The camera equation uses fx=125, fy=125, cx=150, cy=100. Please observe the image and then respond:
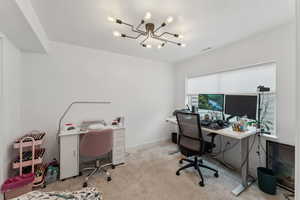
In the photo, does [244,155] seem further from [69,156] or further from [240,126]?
[69,156]

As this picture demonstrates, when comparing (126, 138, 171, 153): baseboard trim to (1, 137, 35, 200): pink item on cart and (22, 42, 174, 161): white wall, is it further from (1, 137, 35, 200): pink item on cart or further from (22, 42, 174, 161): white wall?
(1, 137, 35, 200): pink item on cart

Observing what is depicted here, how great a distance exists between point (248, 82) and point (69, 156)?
11.2 ft

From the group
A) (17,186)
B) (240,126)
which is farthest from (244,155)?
(17,186)

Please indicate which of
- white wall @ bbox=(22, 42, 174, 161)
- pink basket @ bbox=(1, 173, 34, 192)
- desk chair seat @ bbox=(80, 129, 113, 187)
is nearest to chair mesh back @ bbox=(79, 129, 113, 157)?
desk chair seat @ bbox=(80, 129, 113, 187)

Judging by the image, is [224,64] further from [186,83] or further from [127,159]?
[127,159]

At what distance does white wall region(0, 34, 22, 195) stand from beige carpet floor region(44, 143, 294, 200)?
0.78 meters

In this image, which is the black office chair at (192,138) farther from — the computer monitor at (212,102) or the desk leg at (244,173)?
the computer monitor at (212,102)

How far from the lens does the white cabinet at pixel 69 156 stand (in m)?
Answer: 2.03

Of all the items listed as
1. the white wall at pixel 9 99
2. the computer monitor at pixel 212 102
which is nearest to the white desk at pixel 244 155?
the computer monitor at pixel 212 102

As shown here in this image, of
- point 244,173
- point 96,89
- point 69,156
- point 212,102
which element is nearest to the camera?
point 244,173

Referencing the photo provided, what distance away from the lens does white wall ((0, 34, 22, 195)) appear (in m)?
1.66

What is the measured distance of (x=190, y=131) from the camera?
6.84ft

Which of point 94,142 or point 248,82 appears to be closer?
point 94,142

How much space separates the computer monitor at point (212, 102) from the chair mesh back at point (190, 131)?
2.87ft
